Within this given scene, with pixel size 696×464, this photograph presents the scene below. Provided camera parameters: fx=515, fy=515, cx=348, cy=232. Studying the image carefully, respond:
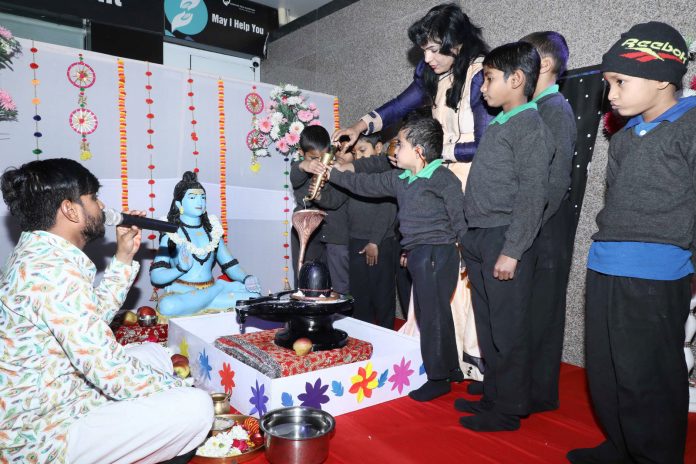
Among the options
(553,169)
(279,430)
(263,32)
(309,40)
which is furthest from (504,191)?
(263,32)

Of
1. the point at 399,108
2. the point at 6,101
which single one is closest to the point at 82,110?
the point at 6,101

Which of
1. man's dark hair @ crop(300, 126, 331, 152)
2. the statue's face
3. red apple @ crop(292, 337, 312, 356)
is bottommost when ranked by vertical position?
red apple @ crop(292, 337, 312, 356)

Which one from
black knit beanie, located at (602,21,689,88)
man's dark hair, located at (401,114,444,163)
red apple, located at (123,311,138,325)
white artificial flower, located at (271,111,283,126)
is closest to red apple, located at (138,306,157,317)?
red apple, located at (123,311,138,325)

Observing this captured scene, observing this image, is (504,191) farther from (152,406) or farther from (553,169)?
(152,406)

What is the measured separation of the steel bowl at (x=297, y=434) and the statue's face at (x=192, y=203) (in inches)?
81.4

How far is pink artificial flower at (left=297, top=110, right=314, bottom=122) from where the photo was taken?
4.80 metres

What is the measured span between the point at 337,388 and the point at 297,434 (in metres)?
0.36

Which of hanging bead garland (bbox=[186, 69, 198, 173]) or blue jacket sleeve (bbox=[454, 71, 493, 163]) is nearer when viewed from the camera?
blue jacket sleeve (bbox=[454, 71, 493, 163])

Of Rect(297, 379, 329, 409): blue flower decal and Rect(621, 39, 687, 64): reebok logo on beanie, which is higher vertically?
Rect(621, 39, 687, 64): reebok logo on beanie

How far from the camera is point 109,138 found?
3.99 metres

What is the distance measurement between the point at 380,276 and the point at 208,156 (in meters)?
1.86

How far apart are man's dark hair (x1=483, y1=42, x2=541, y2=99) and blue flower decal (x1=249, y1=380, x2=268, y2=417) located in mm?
1800

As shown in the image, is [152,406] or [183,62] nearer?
[152,406]

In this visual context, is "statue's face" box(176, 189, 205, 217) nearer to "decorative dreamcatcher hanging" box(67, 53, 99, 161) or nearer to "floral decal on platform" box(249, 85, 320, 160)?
"decorative dreamcatcher hanging" box(67, 53, 99, 161)
